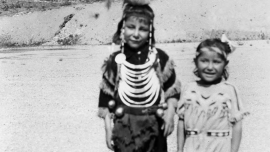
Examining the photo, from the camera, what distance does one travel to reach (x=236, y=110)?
312cm

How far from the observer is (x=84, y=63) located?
532 inches

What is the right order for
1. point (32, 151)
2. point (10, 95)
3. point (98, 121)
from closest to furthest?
point (32, 151)
point (98, 121)
point (10, 95)

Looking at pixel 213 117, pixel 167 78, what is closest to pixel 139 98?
pixel 167 78

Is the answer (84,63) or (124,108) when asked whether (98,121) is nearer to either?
(124,108)

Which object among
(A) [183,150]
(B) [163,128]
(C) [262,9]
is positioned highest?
(B) [163,128]

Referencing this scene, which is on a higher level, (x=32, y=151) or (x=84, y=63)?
(x=32, y=151)

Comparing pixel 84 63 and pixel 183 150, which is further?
pixel 84 63

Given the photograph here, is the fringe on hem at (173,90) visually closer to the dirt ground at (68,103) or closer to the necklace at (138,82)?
the necklace at (138,82)

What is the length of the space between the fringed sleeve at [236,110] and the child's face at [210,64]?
0.17 m

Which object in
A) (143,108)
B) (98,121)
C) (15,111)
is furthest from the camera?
(15,111)

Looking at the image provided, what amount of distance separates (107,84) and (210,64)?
73 cm

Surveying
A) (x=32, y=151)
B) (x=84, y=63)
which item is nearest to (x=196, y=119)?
(x=32, y=151)

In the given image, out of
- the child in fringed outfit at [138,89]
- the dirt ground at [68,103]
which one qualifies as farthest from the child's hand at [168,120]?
the dirt ground at [68,103]

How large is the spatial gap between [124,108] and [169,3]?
24701mm
